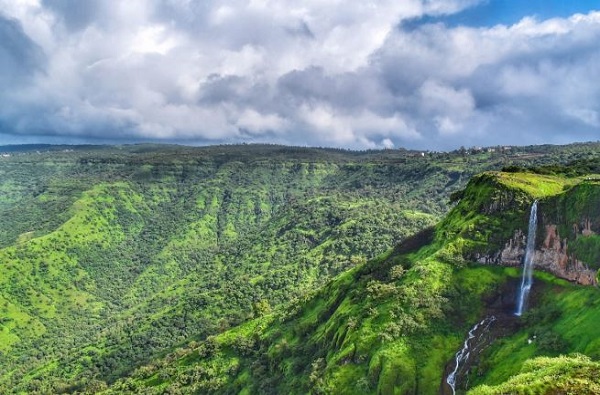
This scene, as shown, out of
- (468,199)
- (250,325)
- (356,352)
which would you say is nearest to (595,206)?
(468,199)

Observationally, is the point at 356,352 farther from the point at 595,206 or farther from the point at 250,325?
the point at 250,325

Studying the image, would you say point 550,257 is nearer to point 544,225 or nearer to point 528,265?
point 528,265

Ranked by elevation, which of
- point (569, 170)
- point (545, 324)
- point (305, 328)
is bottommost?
point (305, 328)

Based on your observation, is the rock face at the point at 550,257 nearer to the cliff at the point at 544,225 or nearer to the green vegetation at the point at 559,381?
the cliff at the point at 544,225

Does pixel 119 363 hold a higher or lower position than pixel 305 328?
lower

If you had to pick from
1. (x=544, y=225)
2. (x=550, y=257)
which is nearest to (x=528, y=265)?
(x=550, y=257)

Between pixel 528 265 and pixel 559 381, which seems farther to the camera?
pixel 528 265
